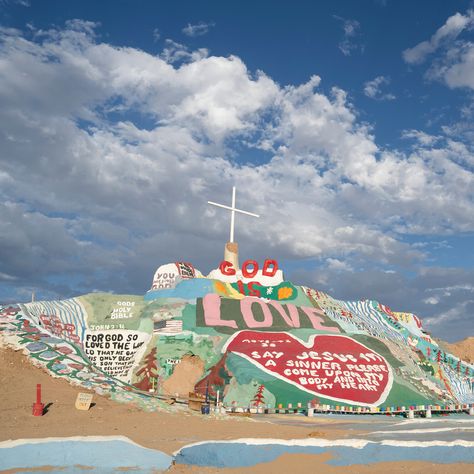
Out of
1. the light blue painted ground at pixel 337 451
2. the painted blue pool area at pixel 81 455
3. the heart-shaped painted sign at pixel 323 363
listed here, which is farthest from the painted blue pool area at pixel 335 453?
the heart-shaped painted sign at pixel 323 363

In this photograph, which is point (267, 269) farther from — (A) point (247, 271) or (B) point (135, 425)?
(B) point (135, 425)

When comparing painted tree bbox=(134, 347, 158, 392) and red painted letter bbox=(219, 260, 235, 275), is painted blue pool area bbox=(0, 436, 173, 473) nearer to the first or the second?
painted tree bbox=(134, 347, 158, 392)

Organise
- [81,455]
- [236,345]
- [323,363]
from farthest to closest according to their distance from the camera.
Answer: [236,345] < [323,363] < [81,455]

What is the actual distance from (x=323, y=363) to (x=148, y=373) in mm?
11634

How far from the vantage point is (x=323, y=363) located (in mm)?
34031

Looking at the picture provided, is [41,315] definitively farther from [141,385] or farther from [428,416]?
[428,416]

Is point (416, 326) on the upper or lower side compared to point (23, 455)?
upper

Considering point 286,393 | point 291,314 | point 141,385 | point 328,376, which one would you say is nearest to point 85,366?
point 141,385

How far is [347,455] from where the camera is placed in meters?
13.6

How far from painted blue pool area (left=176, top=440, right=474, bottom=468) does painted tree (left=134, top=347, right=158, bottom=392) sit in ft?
66.2

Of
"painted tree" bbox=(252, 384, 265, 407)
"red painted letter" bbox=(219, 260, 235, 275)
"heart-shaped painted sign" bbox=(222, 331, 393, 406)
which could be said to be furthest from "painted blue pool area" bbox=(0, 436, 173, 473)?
"red painted letter" bbox=(219, 260, 235, 275)

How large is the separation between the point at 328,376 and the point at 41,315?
21.0 m

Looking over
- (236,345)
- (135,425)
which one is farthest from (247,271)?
(135,425)

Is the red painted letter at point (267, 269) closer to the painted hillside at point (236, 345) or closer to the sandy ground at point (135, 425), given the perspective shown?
the painted hillside at point (236, 345)
